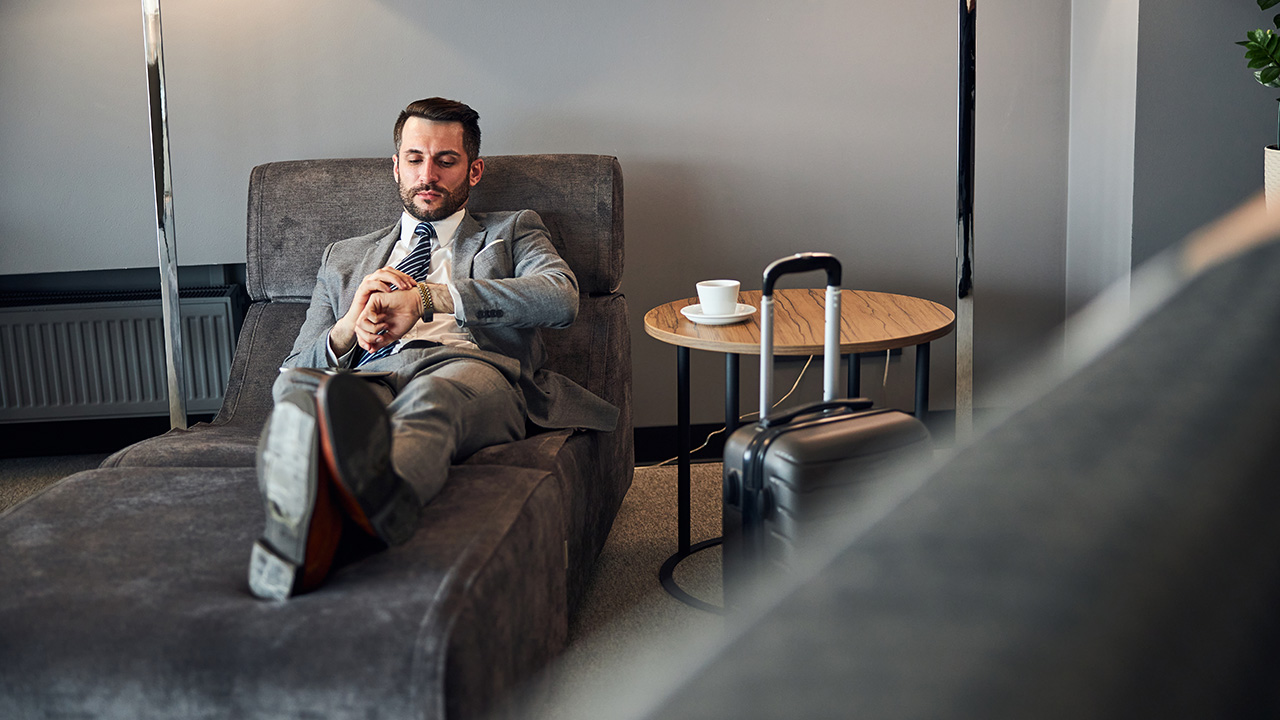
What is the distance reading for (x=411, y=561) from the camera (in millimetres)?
1142

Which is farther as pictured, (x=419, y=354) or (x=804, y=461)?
(x=419, y=354)

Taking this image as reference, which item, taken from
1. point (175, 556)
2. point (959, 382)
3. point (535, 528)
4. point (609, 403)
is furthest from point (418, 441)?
point (959, 382)

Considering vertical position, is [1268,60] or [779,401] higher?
[1268,60]

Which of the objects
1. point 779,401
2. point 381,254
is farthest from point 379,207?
point 779,401

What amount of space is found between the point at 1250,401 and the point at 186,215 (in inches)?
119

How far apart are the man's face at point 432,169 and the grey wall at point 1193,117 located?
1.87m

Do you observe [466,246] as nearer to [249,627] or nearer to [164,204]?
[164,204]

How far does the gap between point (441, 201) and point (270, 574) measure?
47.7 inches

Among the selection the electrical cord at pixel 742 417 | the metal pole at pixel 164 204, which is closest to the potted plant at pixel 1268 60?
the electrical cord at pixel 742 417

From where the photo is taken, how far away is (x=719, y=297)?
1.96 metres

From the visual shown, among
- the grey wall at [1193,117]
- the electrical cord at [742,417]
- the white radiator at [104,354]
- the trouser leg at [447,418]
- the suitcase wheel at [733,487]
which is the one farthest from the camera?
the electrical cord at [742,417]

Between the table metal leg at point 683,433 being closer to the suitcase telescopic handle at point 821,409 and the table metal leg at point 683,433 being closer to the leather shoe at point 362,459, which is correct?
the suitcase telescopic handle at point 821,409

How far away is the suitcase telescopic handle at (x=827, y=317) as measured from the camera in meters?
1.48

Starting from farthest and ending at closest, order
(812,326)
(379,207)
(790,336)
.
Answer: (379,207) < (812,326) < (790,336)
